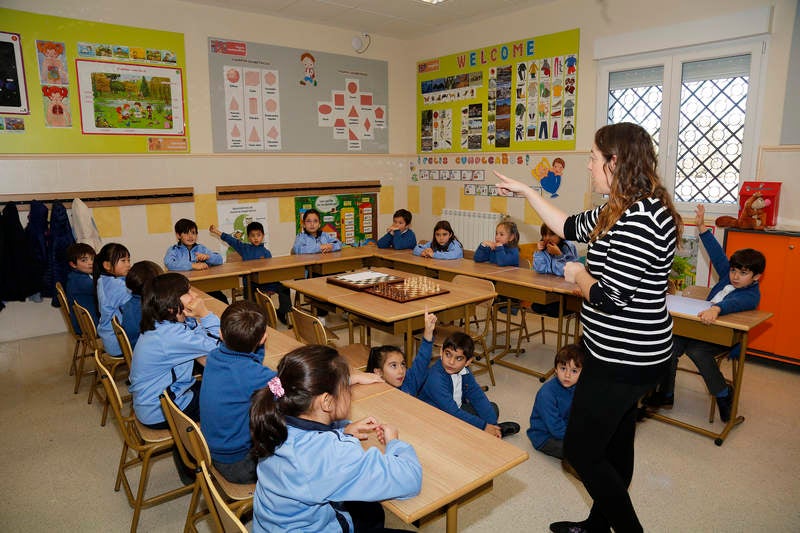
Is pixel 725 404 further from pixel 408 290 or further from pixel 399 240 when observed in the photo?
pixel 399 240

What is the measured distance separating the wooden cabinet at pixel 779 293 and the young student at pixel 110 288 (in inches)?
175

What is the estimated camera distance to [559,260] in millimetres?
4250

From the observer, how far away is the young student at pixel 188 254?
4547 millimetres

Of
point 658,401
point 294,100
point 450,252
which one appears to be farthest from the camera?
point 294,100

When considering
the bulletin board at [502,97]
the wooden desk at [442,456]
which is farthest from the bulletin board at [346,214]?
the wooden desk at [442,456]

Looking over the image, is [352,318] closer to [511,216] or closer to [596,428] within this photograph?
[596,428]

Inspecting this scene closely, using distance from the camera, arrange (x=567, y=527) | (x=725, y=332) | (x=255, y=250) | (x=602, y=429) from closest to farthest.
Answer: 1. (x=602, y=429)
2. (x=567, y=527)
3. (x=725, y=332)
4. (x=255, y=250)

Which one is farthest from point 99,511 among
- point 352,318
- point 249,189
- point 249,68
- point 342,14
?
point 342,14

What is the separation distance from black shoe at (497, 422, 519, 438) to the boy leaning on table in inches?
38.8

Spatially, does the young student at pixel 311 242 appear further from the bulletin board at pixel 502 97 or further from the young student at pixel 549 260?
the bulletin board at pixel 502 97

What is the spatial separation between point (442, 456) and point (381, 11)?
17.8ft

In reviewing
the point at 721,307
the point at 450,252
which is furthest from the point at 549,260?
the point at 721,307

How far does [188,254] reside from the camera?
4.77 meters

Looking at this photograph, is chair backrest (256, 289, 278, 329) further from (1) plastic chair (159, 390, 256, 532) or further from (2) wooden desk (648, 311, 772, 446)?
(2) wooden desk (648, 311, 772, 446)
